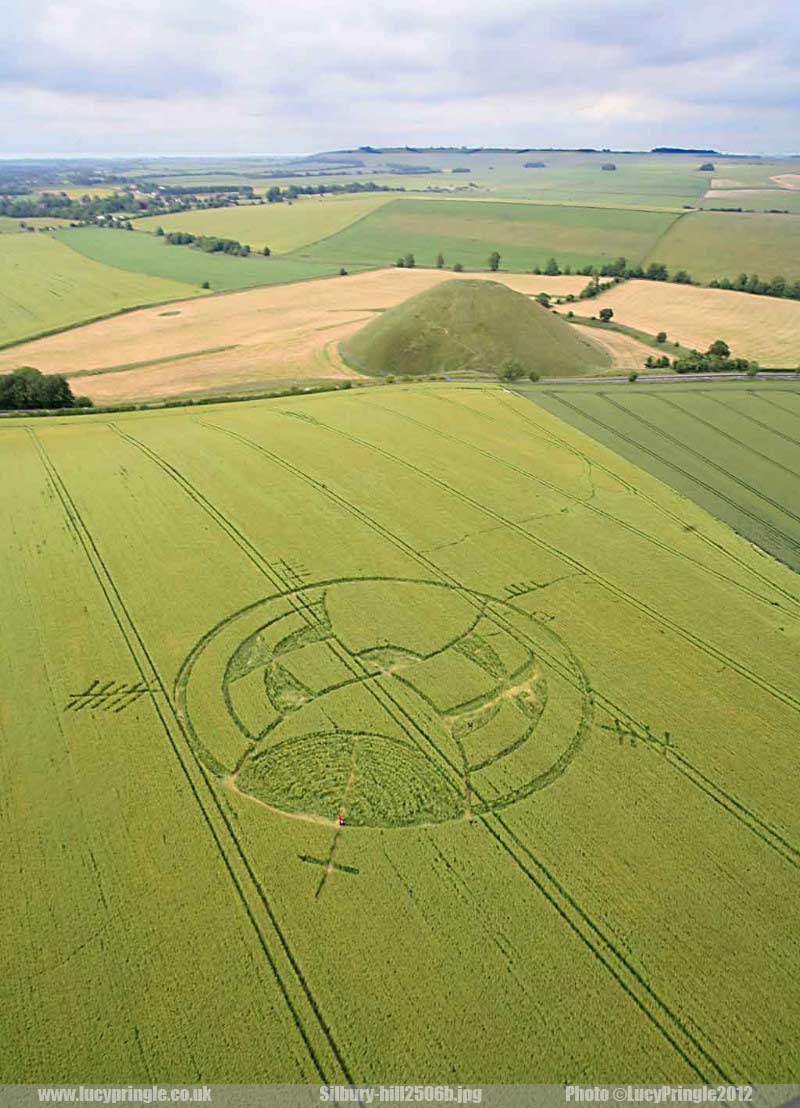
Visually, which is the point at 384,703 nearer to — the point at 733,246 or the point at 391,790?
the point at 391,790

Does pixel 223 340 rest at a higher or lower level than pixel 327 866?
higher

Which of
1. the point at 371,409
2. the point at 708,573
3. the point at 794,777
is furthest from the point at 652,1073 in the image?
the point at 371,409

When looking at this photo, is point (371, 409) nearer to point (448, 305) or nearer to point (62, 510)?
point (62, 510)

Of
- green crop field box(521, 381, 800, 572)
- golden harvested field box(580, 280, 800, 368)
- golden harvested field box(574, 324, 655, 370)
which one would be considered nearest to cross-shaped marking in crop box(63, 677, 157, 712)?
green crop field box(521, 381, 800, 572)

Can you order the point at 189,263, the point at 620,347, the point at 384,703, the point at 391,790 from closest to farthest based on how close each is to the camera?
the point at 391,790
the point at 384,703
the point at 620,347
the point at 189,263

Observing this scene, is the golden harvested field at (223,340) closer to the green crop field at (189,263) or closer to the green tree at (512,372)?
the green crop field at (189,263)

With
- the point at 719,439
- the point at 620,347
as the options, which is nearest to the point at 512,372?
the point at 719,439

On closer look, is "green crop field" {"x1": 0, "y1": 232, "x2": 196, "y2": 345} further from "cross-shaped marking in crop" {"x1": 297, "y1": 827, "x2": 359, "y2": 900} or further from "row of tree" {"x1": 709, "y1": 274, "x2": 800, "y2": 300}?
"row of tree" {"x1": 709, "y1": 274, "x2": 800, "y2": 300}
